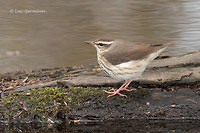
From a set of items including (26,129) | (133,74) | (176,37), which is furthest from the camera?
(176,37)

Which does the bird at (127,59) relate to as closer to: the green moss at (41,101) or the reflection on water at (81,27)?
the green moss at (41,101)

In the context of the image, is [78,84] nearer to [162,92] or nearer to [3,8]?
[162,92]

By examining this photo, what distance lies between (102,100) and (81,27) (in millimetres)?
6881

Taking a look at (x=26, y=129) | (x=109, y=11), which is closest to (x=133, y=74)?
(x=26, y=129)

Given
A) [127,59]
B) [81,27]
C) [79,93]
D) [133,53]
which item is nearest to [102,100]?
[79,93]

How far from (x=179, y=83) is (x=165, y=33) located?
5837 mm

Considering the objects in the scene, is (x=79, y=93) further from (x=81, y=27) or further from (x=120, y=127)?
(x=81, y=27)

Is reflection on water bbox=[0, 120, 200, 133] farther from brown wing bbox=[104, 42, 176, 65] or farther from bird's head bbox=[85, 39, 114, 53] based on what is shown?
bird's head bbox=[85, 39, 114, 53]

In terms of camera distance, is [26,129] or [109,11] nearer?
[26,129]

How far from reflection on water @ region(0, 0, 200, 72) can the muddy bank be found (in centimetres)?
386

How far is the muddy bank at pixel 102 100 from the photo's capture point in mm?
5160

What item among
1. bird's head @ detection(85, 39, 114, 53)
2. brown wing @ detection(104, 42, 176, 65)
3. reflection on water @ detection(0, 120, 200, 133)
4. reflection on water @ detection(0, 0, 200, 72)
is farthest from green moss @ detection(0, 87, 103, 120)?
reflection on water @ detection(0, 0, 200, 72)

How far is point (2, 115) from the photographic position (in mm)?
5188

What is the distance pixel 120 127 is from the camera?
195 inches
